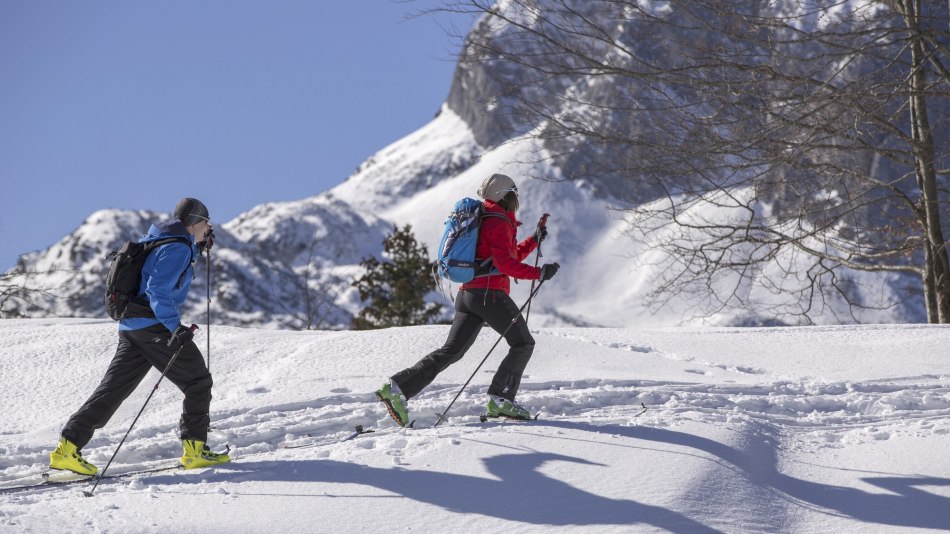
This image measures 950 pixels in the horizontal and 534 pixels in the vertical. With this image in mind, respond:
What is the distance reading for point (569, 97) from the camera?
880 centimetres

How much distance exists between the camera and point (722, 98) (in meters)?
8.15

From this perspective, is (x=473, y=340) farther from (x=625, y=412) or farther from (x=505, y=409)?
(x=625, y=412)

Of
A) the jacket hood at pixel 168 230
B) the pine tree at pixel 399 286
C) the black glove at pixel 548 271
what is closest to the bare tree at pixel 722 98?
the black glove at pixel 548 271

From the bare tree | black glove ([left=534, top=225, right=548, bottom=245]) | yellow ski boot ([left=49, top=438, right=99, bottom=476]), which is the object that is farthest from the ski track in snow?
the bare tree

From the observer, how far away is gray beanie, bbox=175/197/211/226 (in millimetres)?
5363

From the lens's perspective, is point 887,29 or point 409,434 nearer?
point 409,434

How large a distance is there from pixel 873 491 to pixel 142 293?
437cm

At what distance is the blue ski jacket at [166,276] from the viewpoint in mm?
5086

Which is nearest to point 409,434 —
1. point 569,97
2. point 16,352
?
point 569,97

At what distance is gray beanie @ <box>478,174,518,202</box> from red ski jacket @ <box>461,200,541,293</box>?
42 millimetres

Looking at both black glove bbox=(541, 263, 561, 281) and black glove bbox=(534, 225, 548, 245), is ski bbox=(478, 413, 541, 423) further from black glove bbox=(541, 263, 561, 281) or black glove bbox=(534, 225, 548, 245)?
black glove bbox=(534, 225, 548, 245)

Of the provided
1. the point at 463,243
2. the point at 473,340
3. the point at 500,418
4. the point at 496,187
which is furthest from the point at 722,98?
the point at 500,418

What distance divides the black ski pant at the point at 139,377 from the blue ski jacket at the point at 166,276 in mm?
110

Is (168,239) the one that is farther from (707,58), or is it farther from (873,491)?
(707,58)
